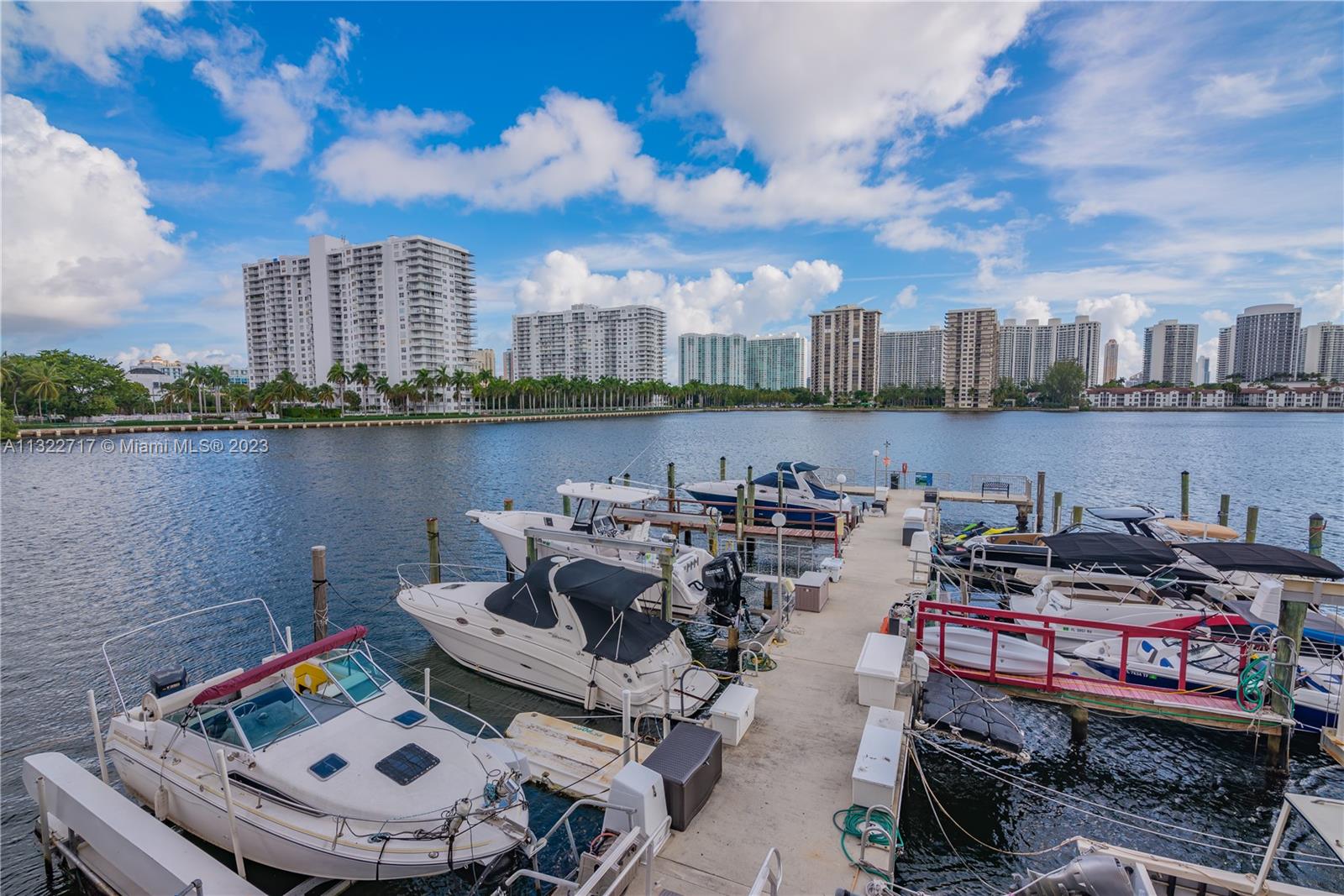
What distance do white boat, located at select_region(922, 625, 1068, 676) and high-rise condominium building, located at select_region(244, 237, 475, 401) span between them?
154 meters

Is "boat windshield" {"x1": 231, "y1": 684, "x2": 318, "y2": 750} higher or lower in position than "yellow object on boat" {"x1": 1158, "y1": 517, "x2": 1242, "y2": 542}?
higher

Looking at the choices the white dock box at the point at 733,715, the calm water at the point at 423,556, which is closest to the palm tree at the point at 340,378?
the calm water at the point at 423,556

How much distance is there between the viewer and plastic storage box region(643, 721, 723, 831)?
22.6ft

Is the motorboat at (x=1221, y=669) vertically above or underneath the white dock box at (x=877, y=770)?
underneath

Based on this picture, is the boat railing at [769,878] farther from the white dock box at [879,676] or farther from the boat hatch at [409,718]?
the boat hatch at [409,718]

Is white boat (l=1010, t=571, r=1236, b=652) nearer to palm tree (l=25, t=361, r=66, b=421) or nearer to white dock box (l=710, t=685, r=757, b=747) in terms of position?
white dock box (l=710, t=685, r=757, b=747)

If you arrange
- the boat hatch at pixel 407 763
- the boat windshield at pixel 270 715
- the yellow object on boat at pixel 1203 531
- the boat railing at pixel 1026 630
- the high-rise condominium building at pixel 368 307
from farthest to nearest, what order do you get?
the high-rise condominium building at pixel 368 307
the yellow object on boat at pixel 1203 531
the boat railing at pixel 1026 630
the boat windshield at pixel 270 715
the boat hatch at pixel 407 763

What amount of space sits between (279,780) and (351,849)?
133 centimetres

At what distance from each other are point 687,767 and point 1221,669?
1217 cm

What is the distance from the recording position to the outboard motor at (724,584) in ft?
51.9

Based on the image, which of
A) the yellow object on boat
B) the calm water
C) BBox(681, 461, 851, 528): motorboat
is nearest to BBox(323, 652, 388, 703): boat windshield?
the calm water

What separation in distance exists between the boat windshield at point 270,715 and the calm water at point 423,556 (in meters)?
2.98

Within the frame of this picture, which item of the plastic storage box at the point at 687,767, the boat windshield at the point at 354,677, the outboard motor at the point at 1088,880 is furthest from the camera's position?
the boat windshield at the point at 354,677

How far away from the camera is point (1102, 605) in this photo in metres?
15.4
